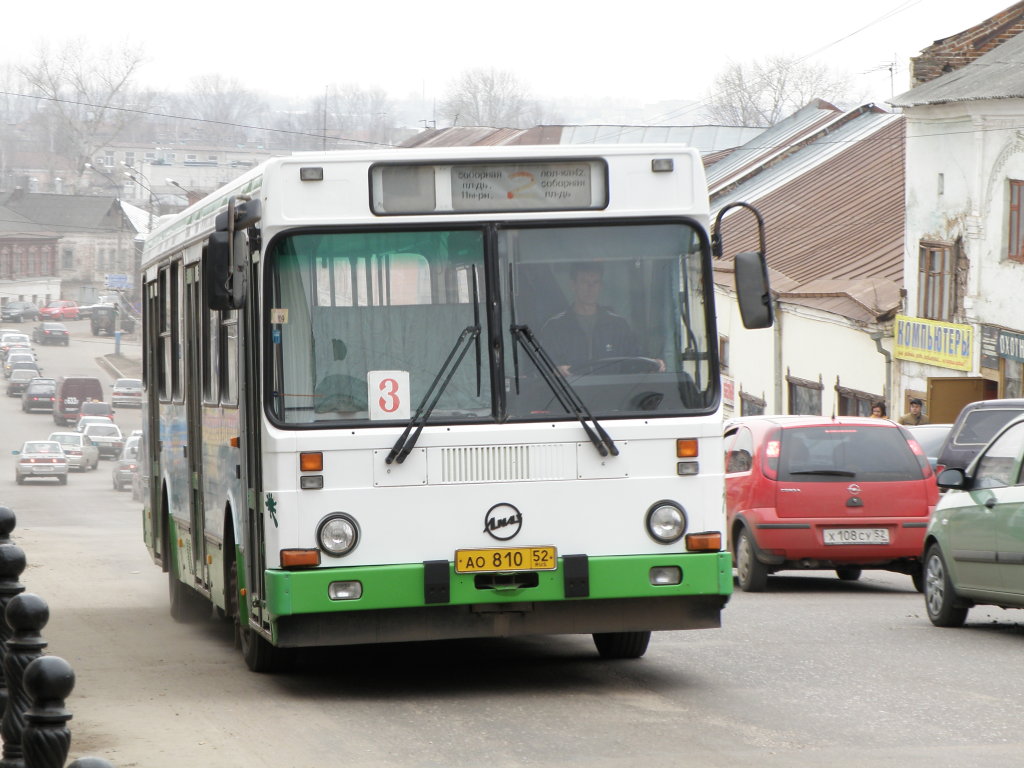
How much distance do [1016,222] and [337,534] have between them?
24.7m

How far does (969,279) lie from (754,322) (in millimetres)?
24892

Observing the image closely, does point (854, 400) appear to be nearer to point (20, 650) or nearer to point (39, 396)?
point (20, 650)

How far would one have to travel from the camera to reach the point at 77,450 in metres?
69.2

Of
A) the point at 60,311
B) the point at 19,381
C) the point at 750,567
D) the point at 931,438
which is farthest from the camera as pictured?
the point at 60,311

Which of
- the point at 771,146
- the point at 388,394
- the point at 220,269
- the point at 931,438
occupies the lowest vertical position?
the point at 931,438

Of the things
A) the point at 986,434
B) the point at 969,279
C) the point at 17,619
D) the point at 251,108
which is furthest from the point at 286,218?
the point at 251,108

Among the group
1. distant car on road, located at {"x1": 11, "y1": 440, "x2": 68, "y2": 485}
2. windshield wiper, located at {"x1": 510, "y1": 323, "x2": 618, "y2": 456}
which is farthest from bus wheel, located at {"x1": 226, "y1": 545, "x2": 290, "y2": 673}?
distant car on road, located at {"x1": 11, "y1": 440, "x2": 68, "y2": 485}

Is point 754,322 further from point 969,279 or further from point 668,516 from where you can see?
point 969,279

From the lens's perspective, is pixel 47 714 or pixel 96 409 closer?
pixel 47 714

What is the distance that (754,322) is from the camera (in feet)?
31.4

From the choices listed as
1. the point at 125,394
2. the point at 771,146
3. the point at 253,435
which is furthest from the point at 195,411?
the point at 125,394

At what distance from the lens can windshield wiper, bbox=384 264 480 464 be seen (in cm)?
912

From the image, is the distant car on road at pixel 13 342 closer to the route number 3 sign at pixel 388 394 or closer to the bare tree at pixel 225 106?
the bare tree at pixel 225 106

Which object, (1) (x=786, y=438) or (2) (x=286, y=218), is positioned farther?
(1) (x=786, y=438)
